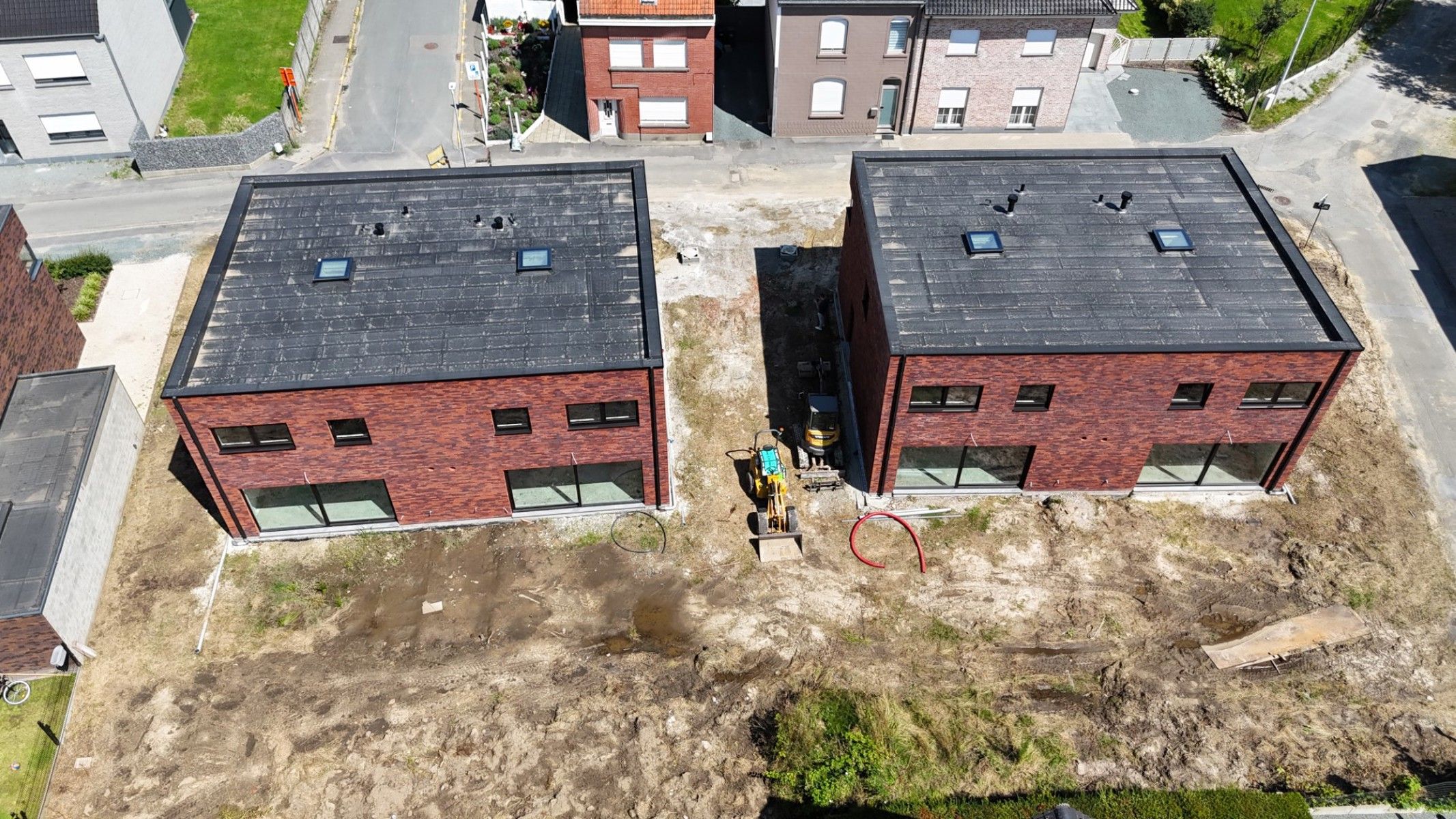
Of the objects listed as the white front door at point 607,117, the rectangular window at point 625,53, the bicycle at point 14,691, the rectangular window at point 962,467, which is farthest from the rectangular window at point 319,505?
the rectangular window at point 625,53

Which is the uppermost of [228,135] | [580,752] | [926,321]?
[926,321]

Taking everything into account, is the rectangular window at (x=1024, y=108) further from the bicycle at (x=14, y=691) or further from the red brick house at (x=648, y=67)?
the bicycle at (x=14, y=691)

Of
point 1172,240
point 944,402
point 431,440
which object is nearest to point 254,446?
point 431,440

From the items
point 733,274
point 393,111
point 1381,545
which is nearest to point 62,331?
point 393,111

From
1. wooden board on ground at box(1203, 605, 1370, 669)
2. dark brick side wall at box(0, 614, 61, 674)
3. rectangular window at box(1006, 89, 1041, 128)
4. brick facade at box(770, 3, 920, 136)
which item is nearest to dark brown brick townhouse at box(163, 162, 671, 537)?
dark brick side wall at box(0, 614, 61, 674)

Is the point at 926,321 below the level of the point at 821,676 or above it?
above

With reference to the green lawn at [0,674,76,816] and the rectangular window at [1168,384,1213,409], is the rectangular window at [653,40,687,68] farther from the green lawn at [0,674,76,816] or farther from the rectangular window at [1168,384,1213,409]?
the green lawn at [0,674,76,816]

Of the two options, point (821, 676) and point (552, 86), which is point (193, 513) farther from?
point (552, 86)
